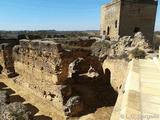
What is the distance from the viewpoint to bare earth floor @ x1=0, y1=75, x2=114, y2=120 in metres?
5.77

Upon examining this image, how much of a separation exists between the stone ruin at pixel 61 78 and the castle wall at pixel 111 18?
228 inches

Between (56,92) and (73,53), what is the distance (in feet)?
7.84

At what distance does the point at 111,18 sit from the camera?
1384 centimetres

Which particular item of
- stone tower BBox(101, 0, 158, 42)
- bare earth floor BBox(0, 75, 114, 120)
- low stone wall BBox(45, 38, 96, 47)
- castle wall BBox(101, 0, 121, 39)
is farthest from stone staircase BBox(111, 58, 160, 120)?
castle wall BBox(101, 0, 121, 39)

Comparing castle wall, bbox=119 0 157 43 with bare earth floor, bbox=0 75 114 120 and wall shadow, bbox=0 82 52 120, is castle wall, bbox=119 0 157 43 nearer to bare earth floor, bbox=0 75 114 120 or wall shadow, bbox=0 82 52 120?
bare earth floor, bbox=0 75 114 120

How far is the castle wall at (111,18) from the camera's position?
1257 centimetres

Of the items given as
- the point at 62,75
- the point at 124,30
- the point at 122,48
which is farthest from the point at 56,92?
the point at 124,30

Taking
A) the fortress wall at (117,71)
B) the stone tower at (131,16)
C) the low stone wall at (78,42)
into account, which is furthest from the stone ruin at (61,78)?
the stone tower at (131,16)

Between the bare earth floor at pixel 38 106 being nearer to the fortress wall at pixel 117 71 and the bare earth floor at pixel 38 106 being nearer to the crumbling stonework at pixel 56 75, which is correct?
the crumbling stonework at pixel 56 75

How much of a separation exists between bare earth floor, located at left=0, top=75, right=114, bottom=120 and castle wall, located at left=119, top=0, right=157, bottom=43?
9262mm

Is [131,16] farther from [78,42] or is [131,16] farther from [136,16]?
[78,42]

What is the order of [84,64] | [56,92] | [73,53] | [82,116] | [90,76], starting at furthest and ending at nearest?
[84,64] → [90,76] → [73,53] → [56,92] → [82,116]

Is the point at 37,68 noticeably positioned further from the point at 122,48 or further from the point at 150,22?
the point at 150,22

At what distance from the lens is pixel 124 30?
501 inches
